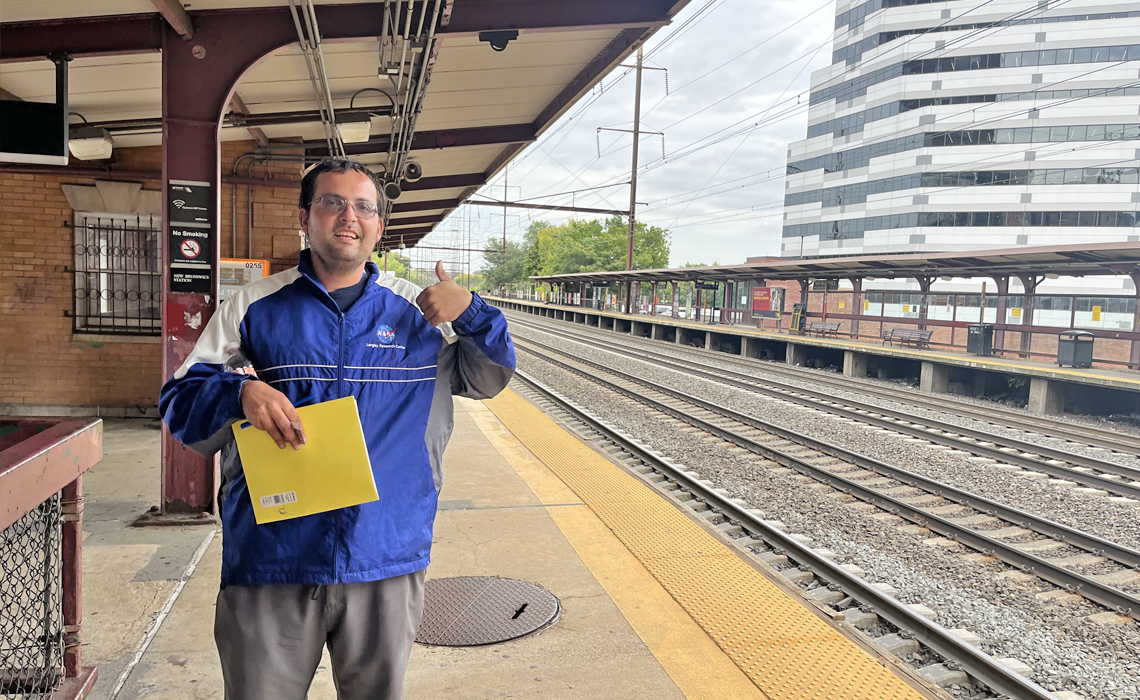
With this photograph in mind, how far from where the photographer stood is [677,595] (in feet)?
13.3

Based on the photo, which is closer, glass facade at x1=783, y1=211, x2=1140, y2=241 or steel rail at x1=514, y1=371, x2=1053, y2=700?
steel rail at x1=514, y1=371, x2=1053, y2=700

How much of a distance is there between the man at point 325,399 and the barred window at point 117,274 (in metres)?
7.38

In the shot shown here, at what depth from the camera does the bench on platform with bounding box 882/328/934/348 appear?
19906mm

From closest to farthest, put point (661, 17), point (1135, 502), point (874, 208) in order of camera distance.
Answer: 1. point (661, 17)
2. point (1135, 502)
3. point (874, 208)

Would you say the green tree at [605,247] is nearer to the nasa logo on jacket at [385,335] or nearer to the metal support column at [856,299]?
the metal support column at [856,299]

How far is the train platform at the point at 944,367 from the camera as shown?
45.7ft

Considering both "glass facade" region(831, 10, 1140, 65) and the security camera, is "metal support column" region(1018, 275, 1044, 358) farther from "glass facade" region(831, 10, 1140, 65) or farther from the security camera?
"glass facade" region(831, 10, 1140, 65)

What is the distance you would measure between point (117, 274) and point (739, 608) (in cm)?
763

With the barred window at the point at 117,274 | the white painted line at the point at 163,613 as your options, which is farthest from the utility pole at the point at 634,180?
the white painted line at the point at 163,613

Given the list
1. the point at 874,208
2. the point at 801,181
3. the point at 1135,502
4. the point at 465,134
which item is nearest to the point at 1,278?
the point at 465,134

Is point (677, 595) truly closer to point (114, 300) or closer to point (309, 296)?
point (309, 296)

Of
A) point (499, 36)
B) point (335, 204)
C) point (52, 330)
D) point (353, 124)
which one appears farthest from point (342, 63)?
point (335, 204)

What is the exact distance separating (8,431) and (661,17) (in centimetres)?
492

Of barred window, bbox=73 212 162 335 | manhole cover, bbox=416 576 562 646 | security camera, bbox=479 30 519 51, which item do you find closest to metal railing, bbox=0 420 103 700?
manhole cover, bbox=416 576 562 646
